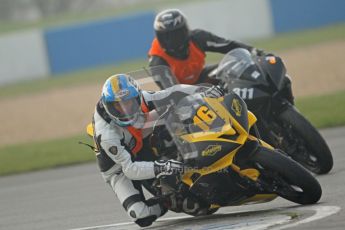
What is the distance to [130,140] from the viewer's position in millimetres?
7809

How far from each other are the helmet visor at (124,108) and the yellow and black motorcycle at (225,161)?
0.26 m

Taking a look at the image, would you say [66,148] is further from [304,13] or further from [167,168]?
[304,13]

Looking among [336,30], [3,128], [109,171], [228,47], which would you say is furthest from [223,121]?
[336,30]

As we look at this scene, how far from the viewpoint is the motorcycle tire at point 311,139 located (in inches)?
349

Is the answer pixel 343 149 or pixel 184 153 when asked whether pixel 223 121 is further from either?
pixel 343 149

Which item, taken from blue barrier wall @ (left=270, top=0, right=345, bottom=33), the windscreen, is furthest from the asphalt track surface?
blue barrier wall @ (left=270, top=0, right=345, bottom=33)

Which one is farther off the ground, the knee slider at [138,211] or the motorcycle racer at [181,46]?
the motorcycle racer at [181,46]

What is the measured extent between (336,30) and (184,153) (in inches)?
964

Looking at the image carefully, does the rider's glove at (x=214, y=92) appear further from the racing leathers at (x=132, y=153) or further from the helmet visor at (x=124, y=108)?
the helmet visor at (x=124, y=108)

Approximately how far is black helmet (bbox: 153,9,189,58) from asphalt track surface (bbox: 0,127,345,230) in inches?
76.9

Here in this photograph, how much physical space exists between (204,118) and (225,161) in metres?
0.38

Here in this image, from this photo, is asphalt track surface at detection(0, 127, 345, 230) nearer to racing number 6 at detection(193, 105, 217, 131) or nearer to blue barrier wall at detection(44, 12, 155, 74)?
racing number 6 at detection(193, 105, 217, 131)

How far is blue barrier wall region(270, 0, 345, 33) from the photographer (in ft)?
105

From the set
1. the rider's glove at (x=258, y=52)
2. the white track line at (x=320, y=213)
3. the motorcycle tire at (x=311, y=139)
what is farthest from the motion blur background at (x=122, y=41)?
the white track line at (x=320, y=213)
